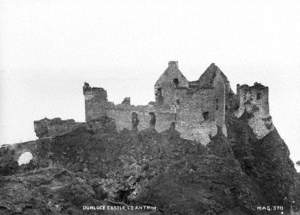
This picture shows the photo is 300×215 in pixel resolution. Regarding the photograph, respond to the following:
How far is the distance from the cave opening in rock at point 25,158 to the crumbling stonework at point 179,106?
787 cm

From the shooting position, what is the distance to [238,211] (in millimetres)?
55312

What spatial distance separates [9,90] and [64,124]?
35.8 m

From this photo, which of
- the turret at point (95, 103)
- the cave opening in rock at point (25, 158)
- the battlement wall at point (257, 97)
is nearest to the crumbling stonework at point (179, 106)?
the turret at point (95, 103)

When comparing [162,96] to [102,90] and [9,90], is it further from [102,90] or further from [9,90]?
[9,90]

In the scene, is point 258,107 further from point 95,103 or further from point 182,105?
point 95,103

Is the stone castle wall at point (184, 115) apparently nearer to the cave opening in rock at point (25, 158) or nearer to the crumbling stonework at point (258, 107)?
the crumbling stonework at point (258, 107)

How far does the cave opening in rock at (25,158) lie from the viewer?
205 feet

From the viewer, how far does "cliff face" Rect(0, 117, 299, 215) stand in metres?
53.7

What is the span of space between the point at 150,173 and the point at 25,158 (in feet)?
46.0

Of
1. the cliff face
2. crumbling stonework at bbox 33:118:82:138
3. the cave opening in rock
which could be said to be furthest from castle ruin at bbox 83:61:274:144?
Result: the cave opening in rock

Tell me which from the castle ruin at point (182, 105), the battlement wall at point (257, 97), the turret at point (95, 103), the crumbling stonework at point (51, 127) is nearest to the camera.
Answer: the castle ruin at point (182, 105)

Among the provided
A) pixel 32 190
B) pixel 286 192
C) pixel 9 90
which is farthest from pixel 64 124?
pixel 9 90

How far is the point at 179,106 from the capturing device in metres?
59.3

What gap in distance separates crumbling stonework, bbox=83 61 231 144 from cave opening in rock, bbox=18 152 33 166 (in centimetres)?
787
